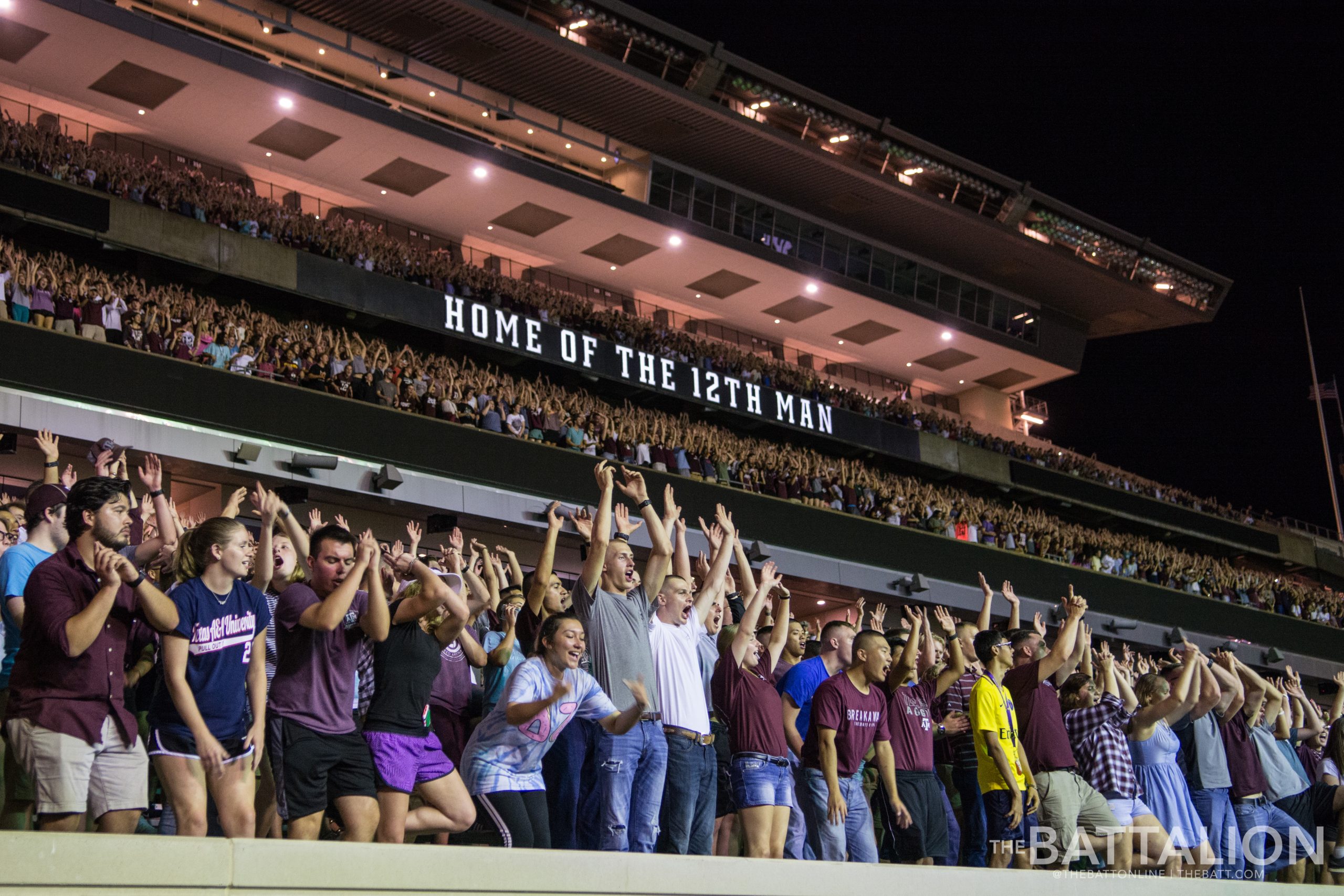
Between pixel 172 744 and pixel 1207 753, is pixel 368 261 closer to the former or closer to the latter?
pixel 1207 753

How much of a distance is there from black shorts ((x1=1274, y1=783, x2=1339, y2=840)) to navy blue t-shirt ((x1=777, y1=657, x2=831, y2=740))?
4.17m

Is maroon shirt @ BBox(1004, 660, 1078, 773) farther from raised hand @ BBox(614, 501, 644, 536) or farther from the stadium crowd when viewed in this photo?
the stadium crowd

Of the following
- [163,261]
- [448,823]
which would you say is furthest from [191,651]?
[163,261]

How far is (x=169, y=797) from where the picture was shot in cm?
434

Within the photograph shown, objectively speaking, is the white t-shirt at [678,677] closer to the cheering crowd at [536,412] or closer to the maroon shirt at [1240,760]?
the maroon shirt at [1240,760]

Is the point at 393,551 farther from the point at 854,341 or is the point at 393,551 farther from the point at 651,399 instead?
the point at 854,341

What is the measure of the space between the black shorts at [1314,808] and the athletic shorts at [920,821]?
3.45 m

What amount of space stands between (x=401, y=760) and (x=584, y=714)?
2.82 feet

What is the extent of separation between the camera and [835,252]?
33.1 meters

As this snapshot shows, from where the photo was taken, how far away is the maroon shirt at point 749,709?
253 inches

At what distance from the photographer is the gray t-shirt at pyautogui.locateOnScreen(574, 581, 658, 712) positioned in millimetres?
5984

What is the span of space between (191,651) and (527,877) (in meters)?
1.49

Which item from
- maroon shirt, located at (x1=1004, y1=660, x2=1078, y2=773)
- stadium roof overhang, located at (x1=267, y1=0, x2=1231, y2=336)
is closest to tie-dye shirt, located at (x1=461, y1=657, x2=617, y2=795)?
maroon shirt, located at (x1=1004, y1=660, x2=1078, y2=773)

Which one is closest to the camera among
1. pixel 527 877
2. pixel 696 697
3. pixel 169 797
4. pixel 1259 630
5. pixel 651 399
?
pixel 169 797
